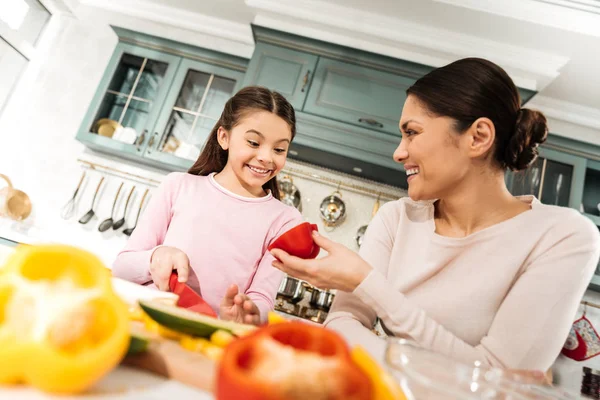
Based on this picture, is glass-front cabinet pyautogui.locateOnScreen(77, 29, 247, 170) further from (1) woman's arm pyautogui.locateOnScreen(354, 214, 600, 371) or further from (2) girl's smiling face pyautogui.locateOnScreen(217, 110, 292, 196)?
(1) woman's arm pyautogui.locateOnScreen(354, 214, 600, 371)

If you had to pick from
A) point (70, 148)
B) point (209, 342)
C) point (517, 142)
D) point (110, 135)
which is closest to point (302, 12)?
point (110, 135)

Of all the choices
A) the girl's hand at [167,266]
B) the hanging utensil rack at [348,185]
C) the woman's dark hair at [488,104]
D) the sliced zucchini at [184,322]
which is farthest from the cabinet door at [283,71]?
the sliced zucchini at [184,322]

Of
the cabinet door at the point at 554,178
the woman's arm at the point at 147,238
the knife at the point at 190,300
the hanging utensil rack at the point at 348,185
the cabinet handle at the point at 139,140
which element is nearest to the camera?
the knife at the point at 190,300

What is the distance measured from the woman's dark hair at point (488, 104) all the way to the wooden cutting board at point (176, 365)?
873 mm

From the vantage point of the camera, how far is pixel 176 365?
0.31 meters

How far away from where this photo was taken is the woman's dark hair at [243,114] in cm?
122

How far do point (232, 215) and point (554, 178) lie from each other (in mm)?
2340

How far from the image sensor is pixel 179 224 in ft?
3.55

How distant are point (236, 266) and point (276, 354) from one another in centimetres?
84

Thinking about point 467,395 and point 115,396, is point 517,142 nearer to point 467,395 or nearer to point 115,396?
point 467,395

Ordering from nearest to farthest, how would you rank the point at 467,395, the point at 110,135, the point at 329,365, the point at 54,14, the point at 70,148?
the point at 329,365, the point at 467,395, the point at 110,135, the point at 70,148, the point at 54,14

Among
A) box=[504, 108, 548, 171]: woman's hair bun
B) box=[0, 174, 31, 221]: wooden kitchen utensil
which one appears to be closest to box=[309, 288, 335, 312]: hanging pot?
box=[504, 108, 548, 171]: woman's hair bun

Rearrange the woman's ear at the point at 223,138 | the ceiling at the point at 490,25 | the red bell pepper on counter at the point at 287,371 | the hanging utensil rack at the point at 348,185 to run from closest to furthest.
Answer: the red bell pepper on counter at the point at 287,371 < the woman's ear at the point at 223,138 < the ceiling at the point at 490,25 < the hanging utensil rack at the point at 348,185

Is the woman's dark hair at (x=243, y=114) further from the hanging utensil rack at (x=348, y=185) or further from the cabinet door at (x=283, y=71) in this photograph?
the hanging utensil rack at (x=348, y=185)
